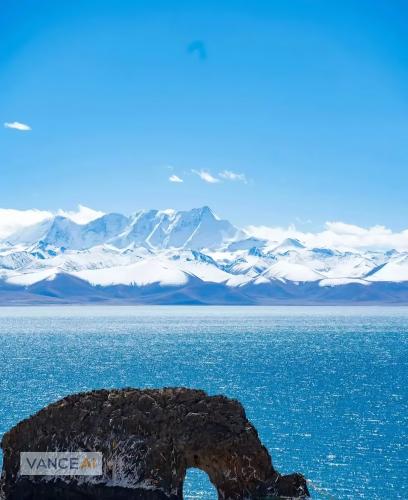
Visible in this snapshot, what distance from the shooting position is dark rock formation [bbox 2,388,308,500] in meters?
25.2

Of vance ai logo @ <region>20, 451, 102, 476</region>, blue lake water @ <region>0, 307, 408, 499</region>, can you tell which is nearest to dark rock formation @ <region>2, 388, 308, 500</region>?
vance ai logo @ <region>20, 451, 102, 476</region>

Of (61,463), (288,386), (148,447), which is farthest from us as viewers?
(288,386)

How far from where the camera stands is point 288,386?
343 feet

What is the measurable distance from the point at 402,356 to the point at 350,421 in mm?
84978

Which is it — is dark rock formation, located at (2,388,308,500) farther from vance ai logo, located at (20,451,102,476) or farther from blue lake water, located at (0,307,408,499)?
blue lake water, located at (0,307,408,499)

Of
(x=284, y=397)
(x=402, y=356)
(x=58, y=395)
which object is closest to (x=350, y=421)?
(x=284, y=397)

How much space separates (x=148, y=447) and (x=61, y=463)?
3346 millimetres

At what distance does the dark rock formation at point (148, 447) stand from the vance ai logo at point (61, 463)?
0.75ft

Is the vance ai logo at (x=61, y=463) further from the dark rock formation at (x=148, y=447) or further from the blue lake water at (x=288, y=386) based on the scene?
the blue lake water at (x=288, y=386)

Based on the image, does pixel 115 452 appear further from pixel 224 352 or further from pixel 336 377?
pixel 224 352

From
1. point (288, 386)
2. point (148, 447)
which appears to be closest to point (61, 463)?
point (148, 447)

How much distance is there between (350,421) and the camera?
74.1m

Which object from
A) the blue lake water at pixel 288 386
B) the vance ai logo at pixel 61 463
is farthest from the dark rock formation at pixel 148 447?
the blue lake water at pixel 288 386

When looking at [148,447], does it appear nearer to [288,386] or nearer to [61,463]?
[61,463]
